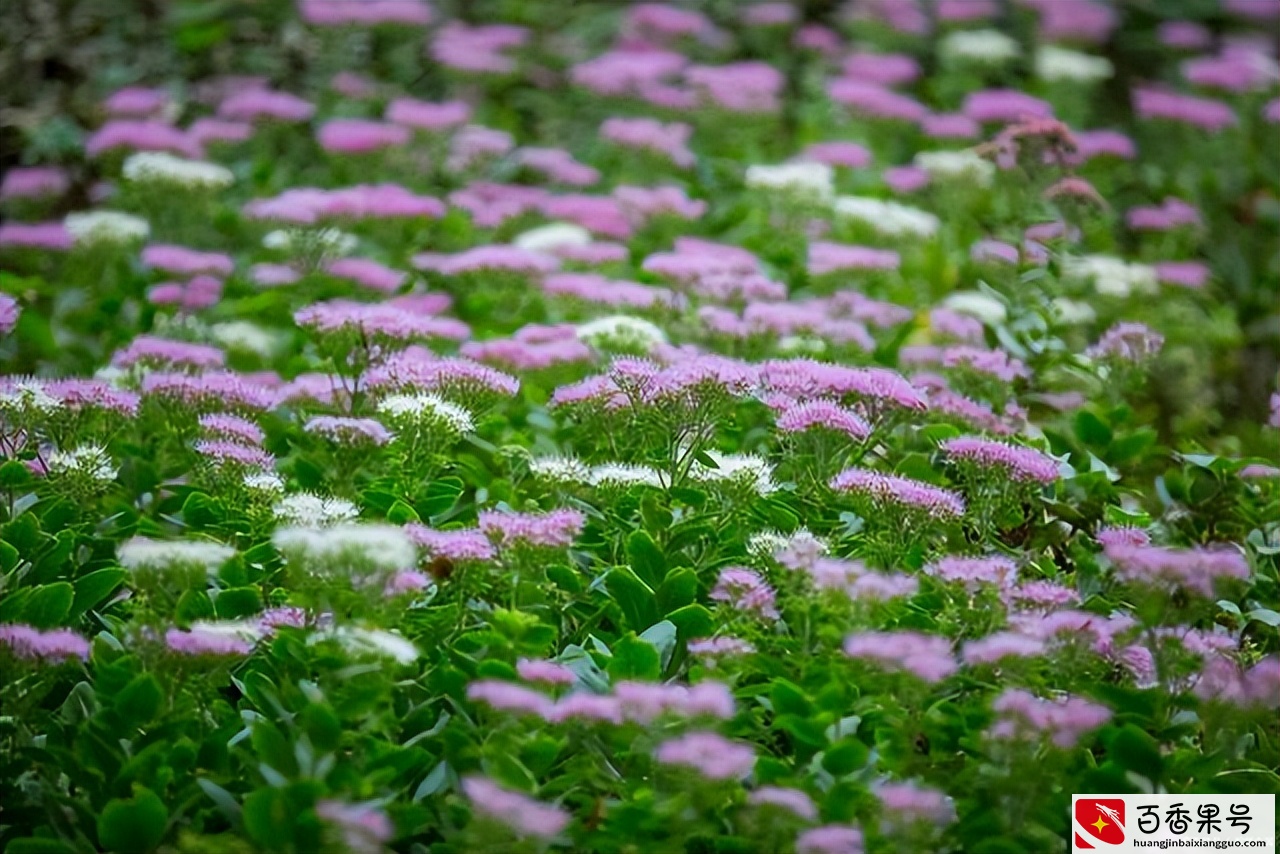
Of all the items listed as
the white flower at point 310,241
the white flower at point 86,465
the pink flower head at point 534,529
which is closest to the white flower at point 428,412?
the pink flower head at point 534,529

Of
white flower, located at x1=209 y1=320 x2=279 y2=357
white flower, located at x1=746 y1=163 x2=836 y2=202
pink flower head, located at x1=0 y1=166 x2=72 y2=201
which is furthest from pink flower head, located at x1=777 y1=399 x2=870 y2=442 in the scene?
pink flower head, located at x1=0 y1=166 x2=72 y2=201

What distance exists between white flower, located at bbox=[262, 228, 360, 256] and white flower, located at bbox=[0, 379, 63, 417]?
1.09 metres

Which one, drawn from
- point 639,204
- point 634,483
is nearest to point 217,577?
point 634,483

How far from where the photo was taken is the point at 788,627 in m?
2.07

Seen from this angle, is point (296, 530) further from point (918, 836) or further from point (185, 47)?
point (185, 47)

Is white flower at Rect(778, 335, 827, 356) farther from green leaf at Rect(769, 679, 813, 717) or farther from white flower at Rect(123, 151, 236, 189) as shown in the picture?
white flower at Rect(123, 151, 236, 189)

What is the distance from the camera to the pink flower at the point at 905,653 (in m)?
1.79

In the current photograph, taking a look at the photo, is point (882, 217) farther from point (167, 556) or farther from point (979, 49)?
point (167, 556)

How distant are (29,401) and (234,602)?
460 millimetres

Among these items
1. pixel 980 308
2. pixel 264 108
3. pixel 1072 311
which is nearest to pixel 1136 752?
pixel 980 308

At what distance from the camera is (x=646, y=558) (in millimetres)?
2234

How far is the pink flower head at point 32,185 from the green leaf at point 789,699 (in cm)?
280

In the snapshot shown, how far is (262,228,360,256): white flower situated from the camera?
3.31 metres

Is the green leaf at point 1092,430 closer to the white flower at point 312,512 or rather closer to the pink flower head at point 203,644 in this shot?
the white flower at point 312,512
